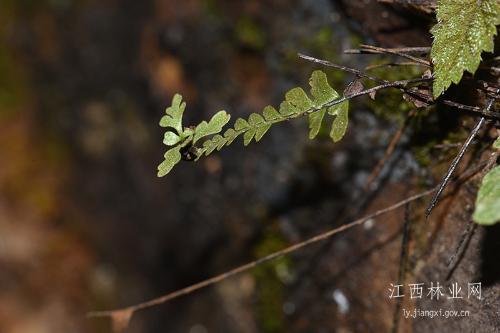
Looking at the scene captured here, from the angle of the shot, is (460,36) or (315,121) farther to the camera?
(315,121)

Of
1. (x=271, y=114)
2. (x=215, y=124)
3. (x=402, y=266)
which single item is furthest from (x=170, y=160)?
(x=402, y=266)

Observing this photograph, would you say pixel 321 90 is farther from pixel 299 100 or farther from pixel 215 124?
pixel 215 124

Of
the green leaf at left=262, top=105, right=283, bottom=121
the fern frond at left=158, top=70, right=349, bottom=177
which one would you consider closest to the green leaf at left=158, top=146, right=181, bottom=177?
the fern frond at left=158, top=70, right=349, bottom=177

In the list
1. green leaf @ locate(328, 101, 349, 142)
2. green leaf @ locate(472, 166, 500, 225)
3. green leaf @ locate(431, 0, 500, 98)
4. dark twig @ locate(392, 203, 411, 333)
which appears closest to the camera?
green leaf @ locate(472, 166, 500, 225)

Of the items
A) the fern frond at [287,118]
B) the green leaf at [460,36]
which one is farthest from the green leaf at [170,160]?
the green leaf at [460,36]

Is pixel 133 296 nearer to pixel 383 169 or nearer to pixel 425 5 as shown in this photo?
pixel 383 169

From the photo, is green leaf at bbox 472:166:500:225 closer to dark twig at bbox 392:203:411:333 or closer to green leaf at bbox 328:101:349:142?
green leaf at bbox 328:101:349:142

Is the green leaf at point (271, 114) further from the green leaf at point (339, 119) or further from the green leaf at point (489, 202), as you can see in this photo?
the green leaf at point (489, 202)
